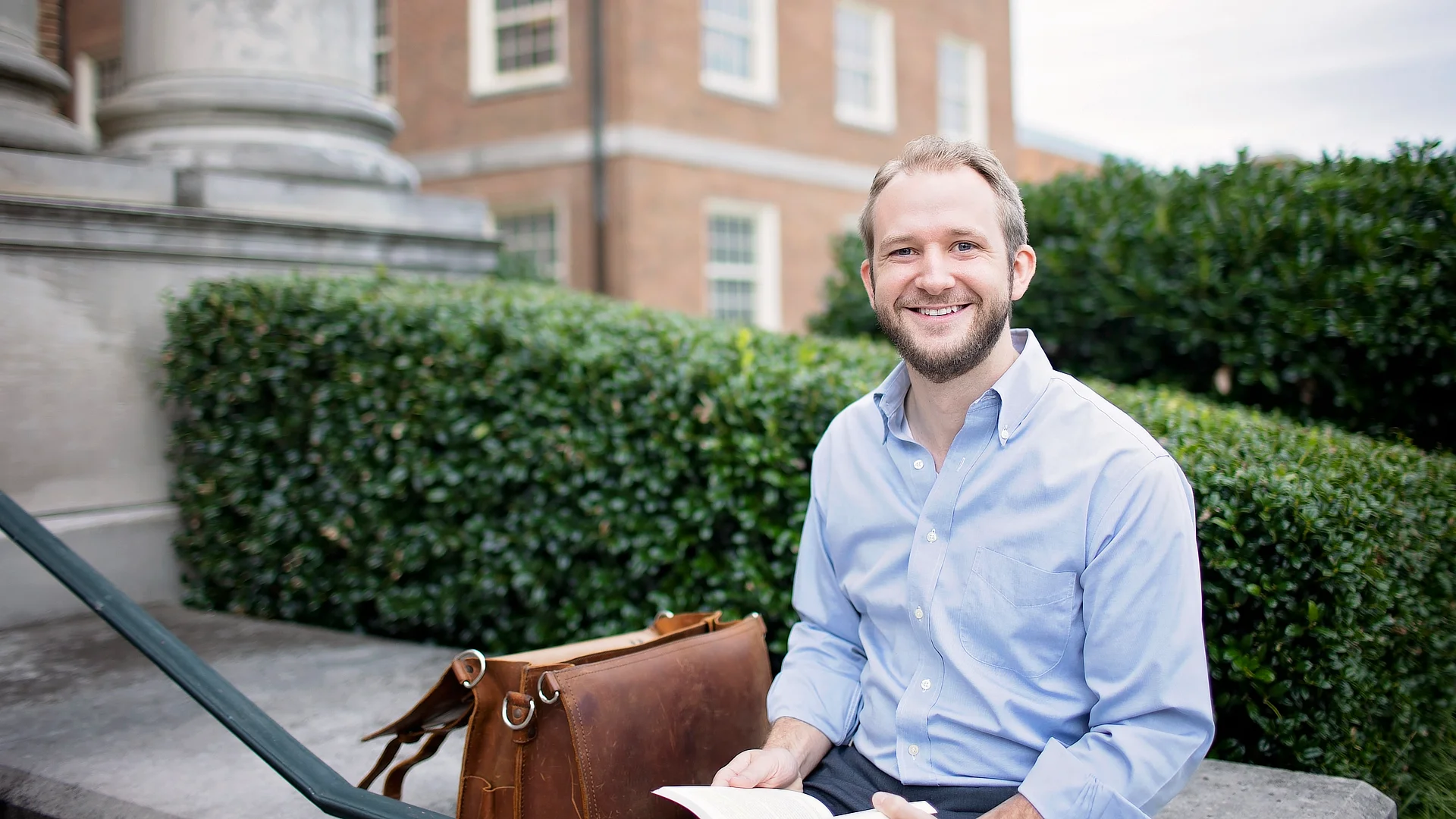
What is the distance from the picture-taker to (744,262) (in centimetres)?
1570

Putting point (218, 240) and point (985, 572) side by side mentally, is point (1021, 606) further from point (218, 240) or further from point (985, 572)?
point (218, 240)

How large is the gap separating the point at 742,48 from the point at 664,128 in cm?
233

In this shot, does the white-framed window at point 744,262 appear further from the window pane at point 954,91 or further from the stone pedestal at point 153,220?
the stone pedestal at point 153,220

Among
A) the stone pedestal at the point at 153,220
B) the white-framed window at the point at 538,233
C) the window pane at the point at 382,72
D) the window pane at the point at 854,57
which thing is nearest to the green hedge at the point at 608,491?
the stone pedestal at the point at 153,220

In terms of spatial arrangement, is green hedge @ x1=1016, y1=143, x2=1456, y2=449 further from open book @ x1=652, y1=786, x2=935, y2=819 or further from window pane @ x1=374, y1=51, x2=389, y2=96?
window pane @ x1=374, y1=51, x2=389, y2=96

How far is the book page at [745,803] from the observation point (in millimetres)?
1745

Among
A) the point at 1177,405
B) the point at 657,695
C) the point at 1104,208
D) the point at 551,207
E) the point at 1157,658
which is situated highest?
the point at 551,207

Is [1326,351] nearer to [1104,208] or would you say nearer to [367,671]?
[1104,208]

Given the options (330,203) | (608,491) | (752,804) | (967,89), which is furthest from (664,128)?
(752,804)

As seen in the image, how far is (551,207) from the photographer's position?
14812mm

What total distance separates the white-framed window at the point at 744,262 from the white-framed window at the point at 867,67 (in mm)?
2680

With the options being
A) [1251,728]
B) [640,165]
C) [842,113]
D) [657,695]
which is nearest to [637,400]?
[657,695]

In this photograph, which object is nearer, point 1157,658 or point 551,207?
point 1157,658

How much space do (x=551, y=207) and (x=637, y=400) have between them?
455 inches
